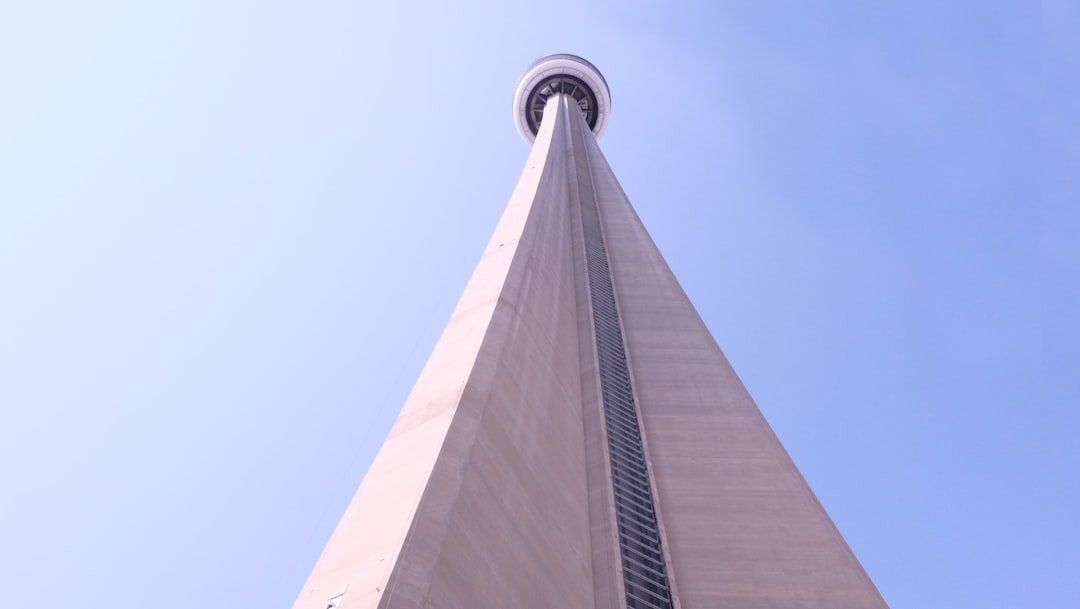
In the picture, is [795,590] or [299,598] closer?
[299,598]

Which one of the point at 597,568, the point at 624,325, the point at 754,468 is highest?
the point at 624,325

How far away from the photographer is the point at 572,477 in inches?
380

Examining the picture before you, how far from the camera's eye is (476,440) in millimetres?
6992

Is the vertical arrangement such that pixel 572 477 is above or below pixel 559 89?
below

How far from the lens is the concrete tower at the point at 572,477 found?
19.0ft

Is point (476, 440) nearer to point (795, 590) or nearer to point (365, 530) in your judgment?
point (365, 530)

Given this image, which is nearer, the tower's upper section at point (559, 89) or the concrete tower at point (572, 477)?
the concrete tower at point (572, 477)

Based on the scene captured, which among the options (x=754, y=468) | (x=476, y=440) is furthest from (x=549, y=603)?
(x=754, y=468)

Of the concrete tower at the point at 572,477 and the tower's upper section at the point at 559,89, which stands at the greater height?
the tower's upper section at the point at 559,89

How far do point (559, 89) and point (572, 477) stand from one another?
119 ft

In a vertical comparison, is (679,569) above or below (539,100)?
below

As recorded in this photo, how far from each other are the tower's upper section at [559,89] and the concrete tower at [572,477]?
24.4 metres

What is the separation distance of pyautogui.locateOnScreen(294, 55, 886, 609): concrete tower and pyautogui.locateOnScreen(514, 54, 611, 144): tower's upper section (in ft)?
80.1

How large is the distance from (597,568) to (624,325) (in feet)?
33.1
